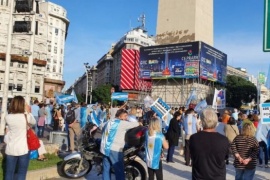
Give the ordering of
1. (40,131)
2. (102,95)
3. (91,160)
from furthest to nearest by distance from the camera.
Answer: (102,95), (40,131), (91,160)

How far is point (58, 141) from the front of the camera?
42.3 feet

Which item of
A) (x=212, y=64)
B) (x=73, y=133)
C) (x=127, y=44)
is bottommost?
(x=73, y=133)

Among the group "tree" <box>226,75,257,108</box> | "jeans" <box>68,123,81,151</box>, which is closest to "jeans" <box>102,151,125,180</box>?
"jeans" <box>68,123,81,151</box>

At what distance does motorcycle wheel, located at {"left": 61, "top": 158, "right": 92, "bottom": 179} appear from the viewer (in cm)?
838

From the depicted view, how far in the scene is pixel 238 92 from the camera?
7288 centimetres

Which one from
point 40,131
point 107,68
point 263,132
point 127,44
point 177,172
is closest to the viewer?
point 177,172

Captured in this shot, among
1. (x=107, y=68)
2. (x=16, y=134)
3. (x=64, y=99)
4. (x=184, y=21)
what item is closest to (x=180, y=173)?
(x=16, y=134)

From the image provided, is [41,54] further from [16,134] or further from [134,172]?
[16,134]

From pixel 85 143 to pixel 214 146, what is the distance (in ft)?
14.9

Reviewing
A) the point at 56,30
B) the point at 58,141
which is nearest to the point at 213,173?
the point at 58,141

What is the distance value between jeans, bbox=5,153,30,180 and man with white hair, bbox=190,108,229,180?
2.88 meters

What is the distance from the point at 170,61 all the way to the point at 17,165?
40.9 m

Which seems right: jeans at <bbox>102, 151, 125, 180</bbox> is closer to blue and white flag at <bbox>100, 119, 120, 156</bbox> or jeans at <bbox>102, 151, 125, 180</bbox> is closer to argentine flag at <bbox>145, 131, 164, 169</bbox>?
blue and white flag at <bbox>100, 119, 120, 156</bbox>

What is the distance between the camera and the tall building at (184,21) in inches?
1710
